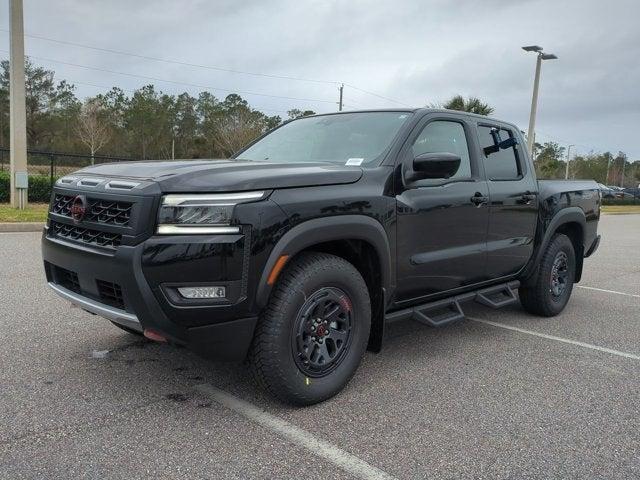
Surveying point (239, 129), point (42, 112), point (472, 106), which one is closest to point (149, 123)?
point (42, 112)

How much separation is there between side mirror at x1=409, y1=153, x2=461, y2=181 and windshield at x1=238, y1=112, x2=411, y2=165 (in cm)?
29

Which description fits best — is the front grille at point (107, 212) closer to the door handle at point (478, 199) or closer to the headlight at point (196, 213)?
the headlight at point (196, 213)

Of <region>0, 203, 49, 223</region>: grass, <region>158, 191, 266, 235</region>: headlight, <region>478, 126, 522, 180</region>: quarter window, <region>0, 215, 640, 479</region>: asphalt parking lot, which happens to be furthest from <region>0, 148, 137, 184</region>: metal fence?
<region>158, 191, 266, 235</region>: headlight

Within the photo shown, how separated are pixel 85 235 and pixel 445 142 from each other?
8.86 feet

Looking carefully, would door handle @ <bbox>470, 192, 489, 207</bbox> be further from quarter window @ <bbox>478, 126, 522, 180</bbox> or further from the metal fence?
the metal fence

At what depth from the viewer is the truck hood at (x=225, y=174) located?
9.37 feet

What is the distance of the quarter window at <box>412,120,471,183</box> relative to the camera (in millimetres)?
4027

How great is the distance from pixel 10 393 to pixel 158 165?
1.61m

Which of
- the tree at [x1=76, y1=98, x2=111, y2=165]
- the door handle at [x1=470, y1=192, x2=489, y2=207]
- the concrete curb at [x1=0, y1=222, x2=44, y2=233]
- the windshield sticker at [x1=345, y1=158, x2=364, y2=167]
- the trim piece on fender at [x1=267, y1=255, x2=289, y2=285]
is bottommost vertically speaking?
the concrete curb at [x1=0, y1=222, x2=44, y2=233]

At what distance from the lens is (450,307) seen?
436 centimetres

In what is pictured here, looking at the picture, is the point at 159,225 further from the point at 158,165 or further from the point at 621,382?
the point at 621,382

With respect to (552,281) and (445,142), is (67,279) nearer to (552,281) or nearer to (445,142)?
(445,142)

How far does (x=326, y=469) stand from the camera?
2600mm

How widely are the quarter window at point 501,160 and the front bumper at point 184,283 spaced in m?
2.67
